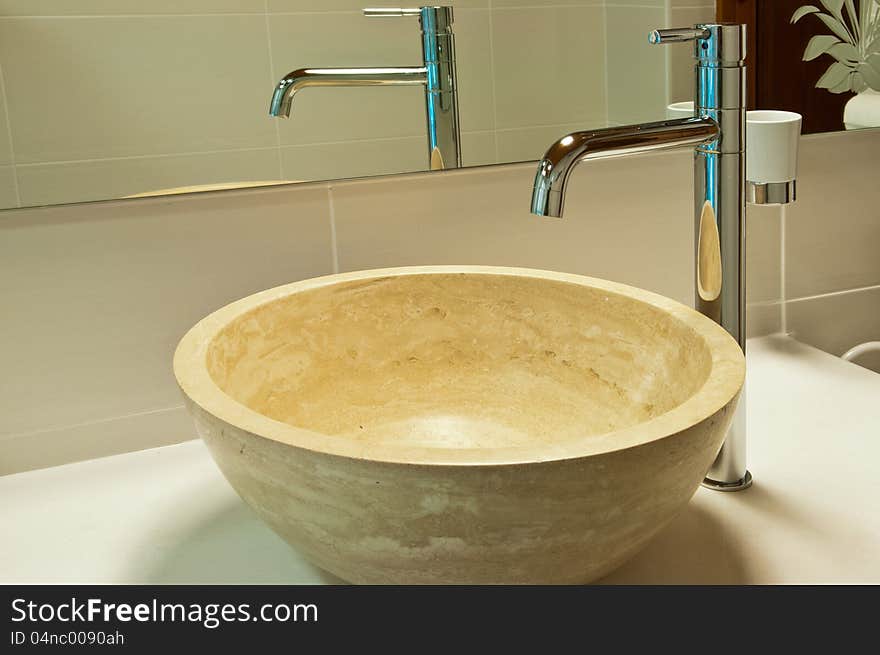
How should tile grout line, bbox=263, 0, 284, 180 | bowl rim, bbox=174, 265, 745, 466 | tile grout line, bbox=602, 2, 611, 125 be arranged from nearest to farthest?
bowl rim, bbox=174, 265, 745, 466 < tile grout line, bbox=263, 0, 284, 180 < tile grout line, bbox=602, 2, 611, 125

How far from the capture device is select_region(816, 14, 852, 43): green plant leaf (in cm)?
129

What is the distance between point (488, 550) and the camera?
65cm

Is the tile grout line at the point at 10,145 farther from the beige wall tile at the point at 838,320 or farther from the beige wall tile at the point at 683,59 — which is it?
the beige wall tile at the point at 838,320

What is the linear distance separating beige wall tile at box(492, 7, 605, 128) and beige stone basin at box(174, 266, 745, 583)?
24 centimetres

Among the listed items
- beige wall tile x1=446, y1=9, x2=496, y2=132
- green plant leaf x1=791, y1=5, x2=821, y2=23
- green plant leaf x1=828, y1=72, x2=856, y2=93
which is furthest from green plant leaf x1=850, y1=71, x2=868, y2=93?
beige wall tile x1=446, y1=9, x2=496, y2=132

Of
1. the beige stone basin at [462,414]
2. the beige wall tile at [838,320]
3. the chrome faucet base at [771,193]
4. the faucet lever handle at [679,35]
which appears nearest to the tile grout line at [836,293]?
the beige wall tile at [838,320]

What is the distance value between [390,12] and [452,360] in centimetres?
39

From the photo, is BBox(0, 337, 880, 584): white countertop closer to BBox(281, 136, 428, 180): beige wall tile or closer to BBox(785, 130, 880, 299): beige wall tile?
BBox(785, 130, 880, 299): beige wall tile

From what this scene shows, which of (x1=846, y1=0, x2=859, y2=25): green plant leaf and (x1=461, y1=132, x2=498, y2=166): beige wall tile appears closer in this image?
(x1=461, y1=132, x2=498, y2=166): beige wall tile

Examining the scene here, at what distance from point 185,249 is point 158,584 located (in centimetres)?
40

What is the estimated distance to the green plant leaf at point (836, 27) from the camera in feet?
4.22

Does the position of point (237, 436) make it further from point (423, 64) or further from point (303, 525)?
point (423, 64)

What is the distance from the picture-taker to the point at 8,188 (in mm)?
1025
